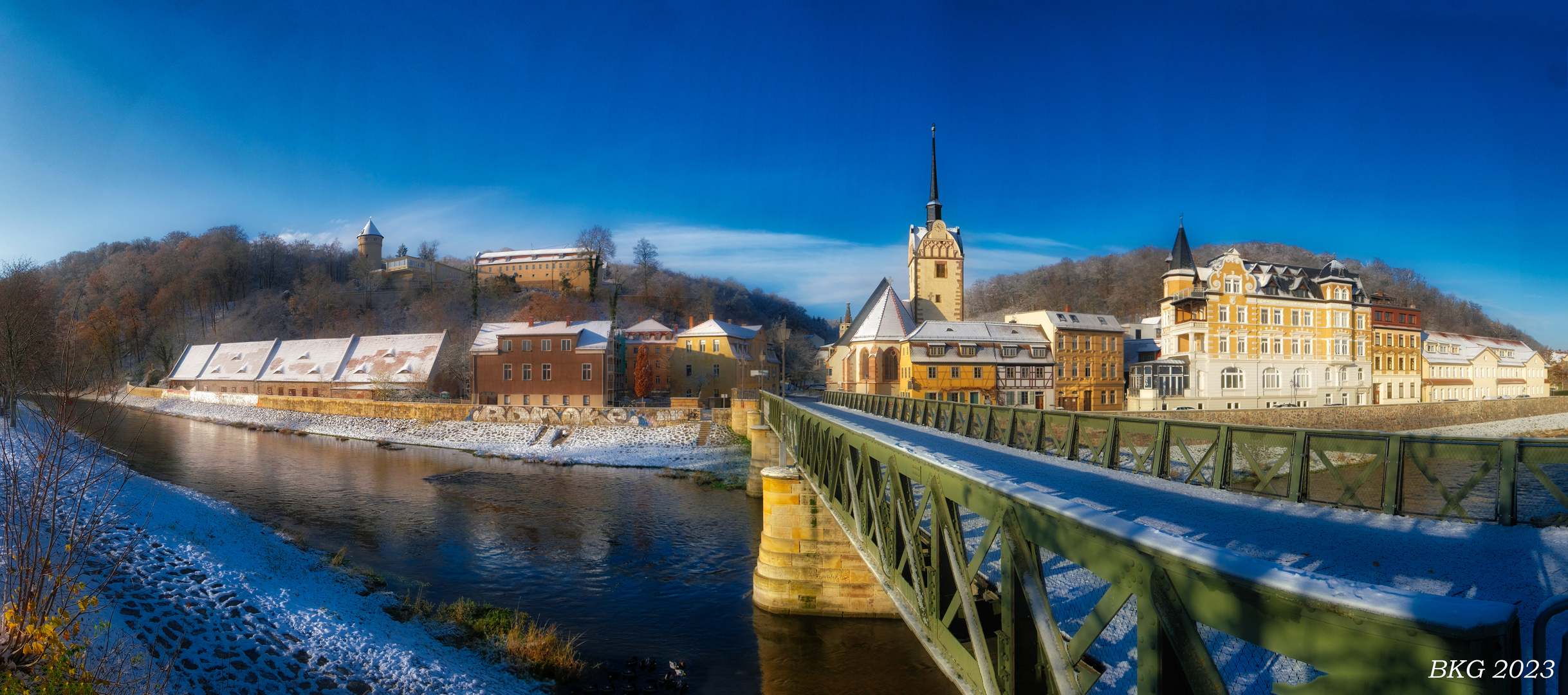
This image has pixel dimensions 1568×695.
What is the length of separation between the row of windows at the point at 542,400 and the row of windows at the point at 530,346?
3.34 m

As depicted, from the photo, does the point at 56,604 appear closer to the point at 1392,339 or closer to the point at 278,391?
the point at 278,391

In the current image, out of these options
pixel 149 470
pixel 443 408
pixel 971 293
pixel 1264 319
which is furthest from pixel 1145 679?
pixel 971 293

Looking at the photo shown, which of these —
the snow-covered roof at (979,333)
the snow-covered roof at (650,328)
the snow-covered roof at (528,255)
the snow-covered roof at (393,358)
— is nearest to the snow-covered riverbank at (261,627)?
the snow-covered roof at (979,333)

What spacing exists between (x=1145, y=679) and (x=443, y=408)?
50.8 m

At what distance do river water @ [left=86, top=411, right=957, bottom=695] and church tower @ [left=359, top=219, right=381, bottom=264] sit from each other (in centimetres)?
9783

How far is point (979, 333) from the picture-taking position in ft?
155

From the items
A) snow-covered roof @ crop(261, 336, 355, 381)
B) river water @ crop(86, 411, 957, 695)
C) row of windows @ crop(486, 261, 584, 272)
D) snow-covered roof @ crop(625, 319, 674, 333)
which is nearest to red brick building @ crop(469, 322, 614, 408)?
snow-covered roof @ crop(625, 319, 674, 333)

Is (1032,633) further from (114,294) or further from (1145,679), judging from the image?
(114,294)

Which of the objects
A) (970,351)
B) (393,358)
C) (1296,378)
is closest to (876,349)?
(970,351)

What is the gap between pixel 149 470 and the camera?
2970 centimetres

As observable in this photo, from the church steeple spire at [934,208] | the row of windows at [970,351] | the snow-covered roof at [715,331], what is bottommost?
the row of windows at [970,351]

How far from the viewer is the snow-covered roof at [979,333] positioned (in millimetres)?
46469

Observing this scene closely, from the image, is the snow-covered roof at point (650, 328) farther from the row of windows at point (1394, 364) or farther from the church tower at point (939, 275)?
the row of windows at point (1394, 364)

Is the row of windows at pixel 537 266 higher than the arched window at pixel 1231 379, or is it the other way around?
the row of windows at pixel 537 266
